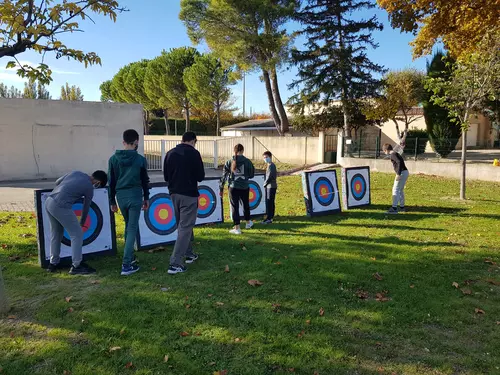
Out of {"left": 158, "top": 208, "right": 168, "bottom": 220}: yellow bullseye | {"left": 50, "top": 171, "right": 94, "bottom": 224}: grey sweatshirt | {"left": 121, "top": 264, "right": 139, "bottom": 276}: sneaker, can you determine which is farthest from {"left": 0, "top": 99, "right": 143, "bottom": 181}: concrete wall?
{"left": 121, "top": 264, "right": 139, "bottom": 276}: sneaker

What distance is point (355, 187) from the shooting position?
1031cm

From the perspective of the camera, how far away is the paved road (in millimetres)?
11227

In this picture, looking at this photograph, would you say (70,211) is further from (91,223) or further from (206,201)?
(206,201)

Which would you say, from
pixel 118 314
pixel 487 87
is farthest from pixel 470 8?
pixel 118 314

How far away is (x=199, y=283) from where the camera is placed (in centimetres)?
487

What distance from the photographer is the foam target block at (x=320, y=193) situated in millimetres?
9156

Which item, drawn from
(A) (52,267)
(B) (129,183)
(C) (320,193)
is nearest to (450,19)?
(C) (320,193)

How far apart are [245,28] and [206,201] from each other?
2175cm

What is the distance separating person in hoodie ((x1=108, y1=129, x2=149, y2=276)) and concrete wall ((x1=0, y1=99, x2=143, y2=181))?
46.1ft

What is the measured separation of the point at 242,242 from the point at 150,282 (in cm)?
222

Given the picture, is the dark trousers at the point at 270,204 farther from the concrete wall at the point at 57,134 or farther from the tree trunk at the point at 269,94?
the tree trunk at the point at 269,94

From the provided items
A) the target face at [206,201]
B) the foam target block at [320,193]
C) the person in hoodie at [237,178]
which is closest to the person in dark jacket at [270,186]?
the foam target block at [320,193]

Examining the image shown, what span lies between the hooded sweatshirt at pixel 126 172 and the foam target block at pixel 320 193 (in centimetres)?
489

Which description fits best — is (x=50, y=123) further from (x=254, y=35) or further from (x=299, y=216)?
(x=254, y=35)
